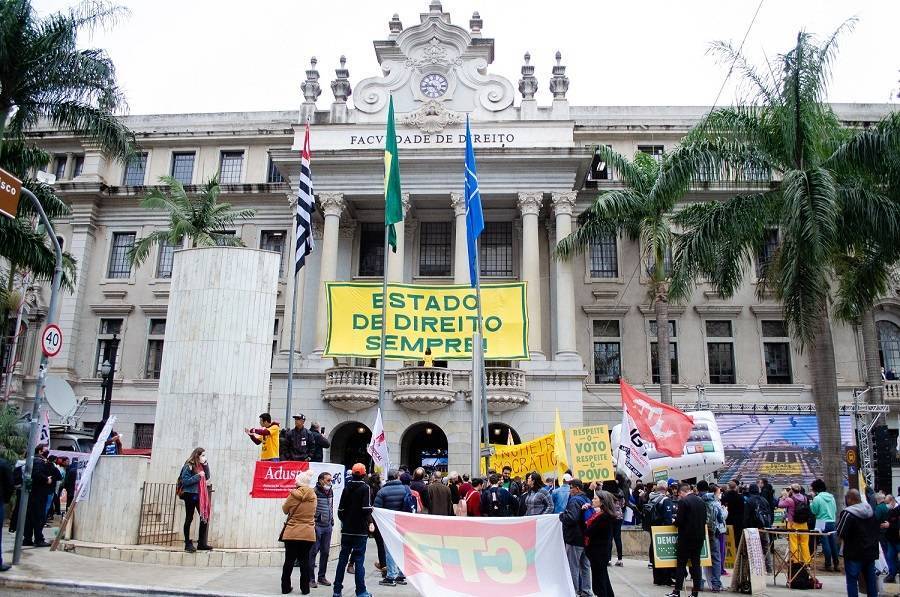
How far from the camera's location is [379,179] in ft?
101

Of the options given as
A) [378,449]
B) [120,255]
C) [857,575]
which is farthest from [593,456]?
[120,255]

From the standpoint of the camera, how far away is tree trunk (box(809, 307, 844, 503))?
16.3 m

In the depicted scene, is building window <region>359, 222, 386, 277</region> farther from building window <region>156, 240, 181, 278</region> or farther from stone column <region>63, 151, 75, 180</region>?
stone column <region>63, 151, 75, 180</region>

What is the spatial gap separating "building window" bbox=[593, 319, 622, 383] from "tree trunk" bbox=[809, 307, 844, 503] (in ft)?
48.4

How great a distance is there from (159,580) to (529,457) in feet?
34.1

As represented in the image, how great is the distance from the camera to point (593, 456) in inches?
664

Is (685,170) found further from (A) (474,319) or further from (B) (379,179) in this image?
(B) (379,179)

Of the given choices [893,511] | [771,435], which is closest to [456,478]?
[893,511]

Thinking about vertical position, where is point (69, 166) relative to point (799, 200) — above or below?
above

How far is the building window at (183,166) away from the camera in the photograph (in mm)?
36500

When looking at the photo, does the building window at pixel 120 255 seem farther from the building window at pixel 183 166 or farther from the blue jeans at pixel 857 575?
the blue jeans at pixel 857 575

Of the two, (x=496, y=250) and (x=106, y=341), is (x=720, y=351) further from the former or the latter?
(x=106, y=341)

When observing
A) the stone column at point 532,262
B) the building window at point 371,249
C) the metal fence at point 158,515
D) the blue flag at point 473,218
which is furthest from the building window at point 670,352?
the metal fence at point 158,515

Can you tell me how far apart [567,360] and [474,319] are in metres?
9.32
